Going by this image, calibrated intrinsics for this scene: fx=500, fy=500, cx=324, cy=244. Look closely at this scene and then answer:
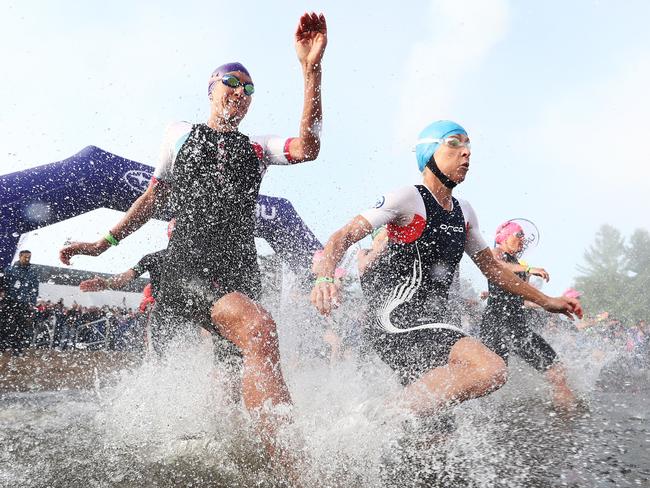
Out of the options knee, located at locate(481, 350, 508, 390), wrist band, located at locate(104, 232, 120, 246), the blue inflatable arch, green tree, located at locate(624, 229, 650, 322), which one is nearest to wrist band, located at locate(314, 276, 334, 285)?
knee, located at locate(481, 350, 508, 390)

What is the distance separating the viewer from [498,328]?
15.4ft

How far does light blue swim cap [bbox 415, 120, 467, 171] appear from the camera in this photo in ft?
9.14

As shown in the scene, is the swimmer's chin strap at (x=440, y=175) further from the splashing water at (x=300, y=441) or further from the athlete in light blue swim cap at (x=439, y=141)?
the splashing water at (x=300, y=441)

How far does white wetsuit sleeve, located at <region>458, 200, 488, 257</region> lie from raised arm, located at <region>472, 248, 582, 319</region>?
44mm

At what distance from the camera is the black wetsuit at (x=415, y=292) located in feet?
7.87

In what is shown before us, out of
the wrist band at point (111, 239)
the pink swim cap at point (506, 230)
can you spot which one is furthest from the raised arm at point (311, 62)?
the pink swim cap at point (506, 230)

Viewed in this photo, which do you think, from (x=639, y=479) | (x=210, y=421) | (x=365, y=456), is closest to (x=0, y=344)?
(x=210, y=421)

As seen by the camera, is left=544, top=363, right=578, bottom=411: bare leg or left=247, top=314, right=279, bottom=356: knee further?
left=544, top=363, right=578, bottom=411: bare leg

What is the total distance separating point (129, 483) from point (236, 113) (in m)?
1.74

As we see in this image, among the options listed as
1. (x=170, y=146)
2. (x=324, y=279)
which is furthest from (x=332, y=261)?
(x=170, y=146)

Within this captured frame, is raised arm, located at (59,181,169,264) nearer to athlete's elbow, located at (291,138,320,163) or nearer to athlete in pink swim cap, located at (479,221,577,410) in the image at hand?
athlete's elbow, located at (291,138,320,163)

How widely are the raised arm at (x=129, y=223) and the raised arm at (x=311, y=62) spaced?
938 mm

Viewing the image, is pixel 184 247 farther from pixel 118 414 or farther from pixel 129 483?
pixel 118 414

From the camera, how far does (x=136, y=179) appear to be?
6.49 meters
